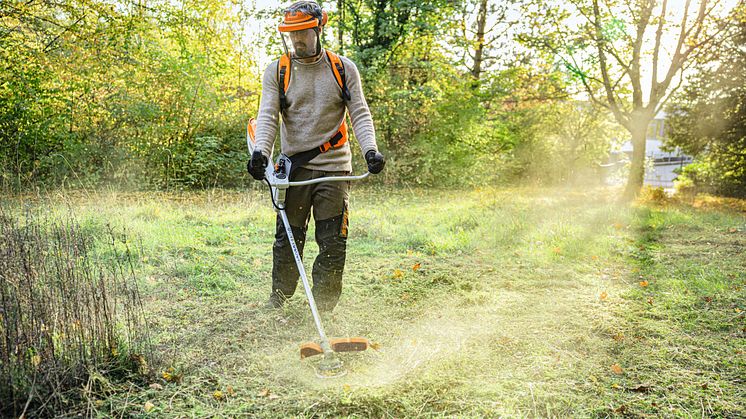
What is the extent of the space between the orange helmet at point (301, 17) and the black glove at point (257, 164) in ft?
2.65

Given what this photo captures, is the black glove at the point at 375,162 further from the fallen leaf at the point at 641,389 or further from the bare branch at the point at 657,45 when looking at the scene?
the bare branch at the point at 657,45

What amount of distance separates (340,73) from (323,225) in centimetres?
105

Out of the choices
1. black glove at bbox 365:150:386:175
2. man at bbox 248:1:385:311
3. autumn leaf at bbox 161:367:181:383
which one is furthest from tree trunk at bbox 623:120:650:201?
autumn leaf at bbox 161:367:181:383

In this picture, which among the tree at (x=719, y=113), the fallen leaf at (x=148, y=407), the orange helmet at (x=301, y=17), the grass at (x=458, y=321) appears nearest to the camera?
the fallen leaf at (x=148, y=407)

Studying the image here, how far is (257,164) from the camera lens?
3.39 meters

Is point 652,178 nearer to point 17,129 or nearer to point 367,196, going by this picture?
point 367,196

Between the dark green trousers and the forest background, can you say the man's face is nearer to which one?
the dark green trousers

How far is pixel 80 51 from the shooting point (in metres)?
9.87

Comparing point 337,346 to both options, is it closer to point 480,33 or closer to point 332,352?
point 332,352

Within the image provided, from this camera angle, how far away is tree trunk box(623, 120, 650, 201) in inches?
480

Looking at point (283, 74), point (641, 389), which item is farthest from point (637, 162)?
point (283, 74)

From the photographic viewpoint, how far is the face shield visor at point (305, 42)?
3391 millimetres

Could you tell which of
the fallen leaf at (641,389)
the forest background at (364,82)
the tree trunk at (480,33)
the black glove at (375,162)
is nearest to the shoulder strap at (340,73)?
the black glove at (375,162)

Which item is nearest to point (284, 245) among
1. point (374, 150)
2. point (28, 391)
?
point (374, 150)
